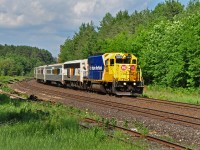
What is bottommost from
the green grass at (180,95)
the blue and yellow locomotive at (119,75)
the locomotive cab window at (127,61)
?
the green grass at (180,95)

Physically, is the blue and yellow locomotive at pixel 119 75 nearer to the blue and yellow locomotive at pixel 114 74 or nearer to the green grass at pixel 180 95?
the blue and yellow locomotive at pixel 114 74

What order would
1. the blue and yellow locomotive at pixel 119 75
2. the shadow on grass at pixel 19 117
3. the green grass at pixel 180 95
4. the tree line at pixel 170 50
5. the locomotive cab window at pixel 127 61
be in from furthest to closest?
the tree line at pixel 170 50
the locomotive cab window at pixel 127 61
the blue and yellow locomotive at pixel 119 75
the green grass at pixel 180 95
the shadow on grass at pixel 19 117

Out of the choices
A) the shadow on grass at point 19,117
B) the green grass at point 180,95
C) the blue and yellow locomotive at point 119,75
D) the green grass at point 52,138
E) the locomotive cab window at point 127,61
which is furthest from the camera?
the locomotive cab window at point 127,61

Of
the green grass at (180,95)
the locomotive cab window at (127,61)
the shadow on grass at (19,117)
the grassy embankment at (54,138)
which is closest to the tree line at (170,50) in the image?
the green grass at (180,95)

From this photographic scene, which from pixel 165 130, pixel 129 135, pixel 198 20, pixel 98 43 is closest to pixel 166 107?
pixel 165 130

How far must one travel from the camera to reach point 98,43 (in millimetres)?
87750

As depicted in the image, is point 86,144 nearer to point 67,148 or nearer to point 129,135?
point 67,148

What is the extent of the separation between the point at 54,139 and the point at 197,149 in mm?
3886

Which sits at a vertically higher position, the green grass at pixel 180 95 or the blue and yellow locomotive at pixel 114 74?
the blue and yellow locomotive at pixel 114 74

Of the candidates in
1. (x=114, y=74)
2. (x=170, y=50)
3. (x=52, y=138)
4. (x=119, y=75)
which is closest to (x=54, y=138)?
(x=52, y=138)

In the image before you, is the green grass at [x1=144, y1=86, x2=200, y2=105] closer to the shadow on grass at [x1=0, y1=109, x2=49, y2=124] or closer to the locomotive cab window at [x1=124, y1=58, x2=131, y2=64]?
the locomotive cab window at [x1=124, y1=58, x2=131, y2=64]

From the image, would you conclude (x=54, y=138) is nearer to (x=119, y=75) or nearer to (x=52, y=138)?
(x=52, y=138)

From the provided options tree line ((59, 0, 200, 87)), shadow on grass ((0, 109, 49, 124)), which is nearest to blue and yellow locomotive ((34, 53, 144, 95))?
tree line ((59, 0, 200, 87))

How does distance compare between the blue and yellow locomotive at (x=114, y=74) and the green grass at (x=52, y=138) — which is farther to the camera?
the blue and yellow locomotive at (x=114, y=74)
